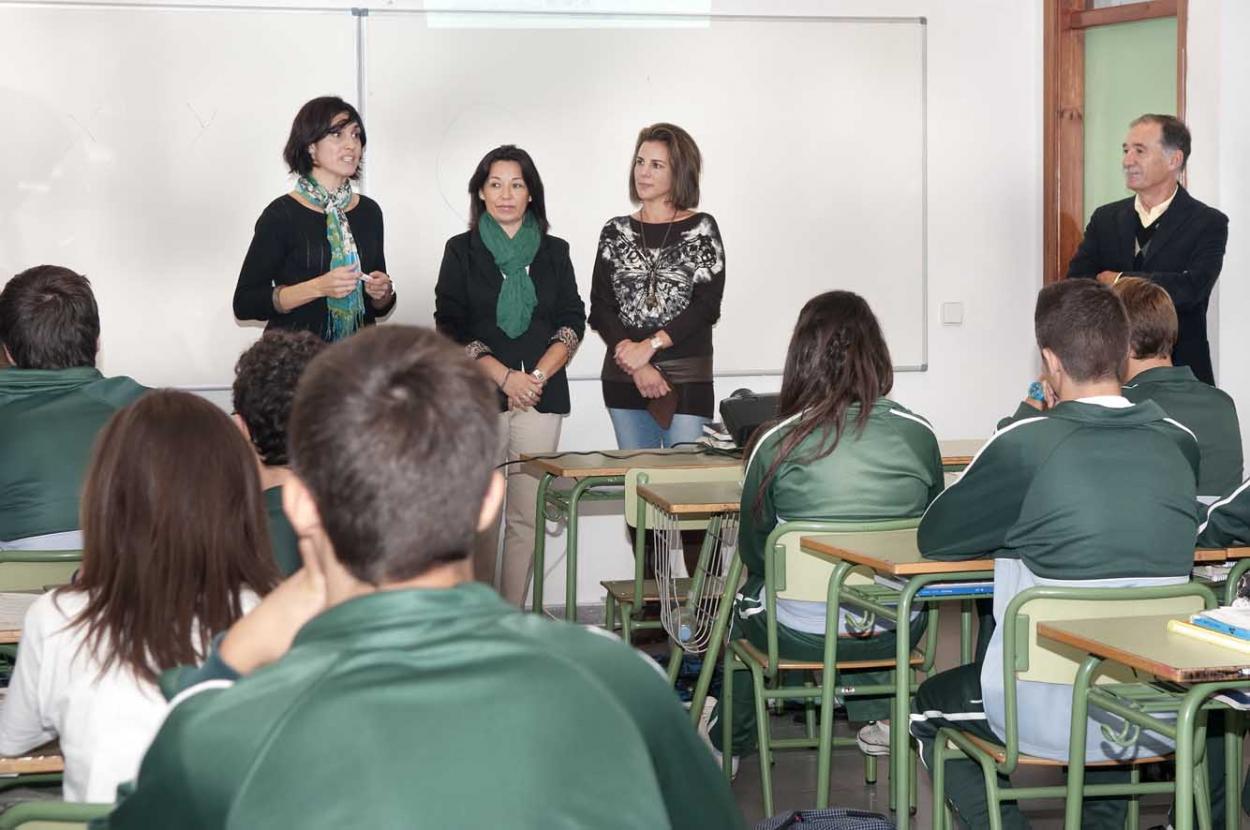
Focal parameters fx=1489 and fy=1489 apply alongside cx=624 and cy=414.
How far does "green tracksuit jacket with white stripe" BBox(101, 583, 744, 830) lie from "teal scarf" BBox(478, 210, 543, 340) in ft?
13.2

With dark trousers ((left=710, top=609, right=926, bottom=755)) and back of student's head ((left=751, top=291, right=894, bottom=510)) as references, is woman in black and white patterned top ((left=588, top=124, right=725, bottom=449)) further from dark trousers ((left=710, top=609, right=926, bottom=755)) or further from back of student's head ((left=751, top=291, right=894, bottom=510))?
back of student's head ((left=751, top=291, right=894, bottom=510))

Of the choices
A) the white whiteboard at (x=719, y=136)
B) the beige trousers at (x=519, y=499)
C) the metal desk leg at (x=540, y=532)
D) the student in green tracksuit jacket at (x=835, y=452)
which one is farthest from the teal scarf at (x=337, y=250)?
the student in green tracksuit jacket at (x=835, y=452)

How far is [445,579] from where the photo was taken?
3.58 feet

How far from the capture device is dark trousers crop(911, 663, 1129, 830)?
9.14ft

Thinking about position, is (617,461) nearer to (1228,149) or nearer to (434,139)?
(434,139)

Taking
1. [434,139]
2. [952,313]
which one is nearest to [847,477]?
[434,139]

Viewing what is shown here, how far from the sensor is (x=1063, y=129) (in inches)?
253

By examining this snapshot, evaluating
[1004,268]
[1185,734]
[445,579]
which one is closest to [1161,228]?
[1004,268]

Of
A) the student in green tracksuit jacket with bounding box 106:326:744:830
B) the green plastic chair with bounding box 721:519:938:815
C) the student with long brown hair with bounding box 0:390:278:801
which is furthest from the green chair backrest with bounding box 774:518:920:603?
the student in green tracksuit jacket with bounding box 106:326:744:830

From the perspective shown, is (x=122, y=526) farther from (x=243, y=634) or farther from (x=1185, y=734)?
(x=1185, y=734)

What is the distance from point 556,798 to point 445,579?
19cm

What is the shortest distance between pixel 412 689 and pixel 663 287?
13.6 ft

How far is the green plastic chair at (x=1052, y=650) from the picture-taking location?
95.6 inches

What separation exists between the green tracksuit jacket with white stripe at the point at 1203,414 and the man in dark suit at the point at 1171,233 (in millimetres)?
1525
